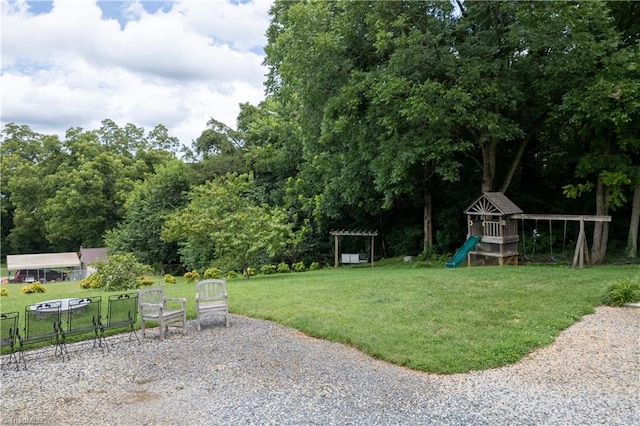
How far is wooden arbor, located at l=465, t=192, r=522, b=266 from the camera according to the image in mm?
13570

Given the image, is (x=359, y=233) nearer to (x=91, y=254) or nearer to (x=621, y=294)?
(x=621, y=294)

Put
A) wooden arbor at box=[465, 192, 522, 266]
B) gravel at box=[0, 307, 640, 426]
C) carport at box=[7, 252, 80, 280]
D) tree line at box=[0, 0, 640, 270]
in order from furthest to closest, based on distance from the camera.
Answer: carport at box=[7, 252, 80, 280]
wooden arbor at box=[465, 192, 522, 266]
tree line at box=[0, 0, 640, 270]
gravel at box=[0, 307, 640, 426]

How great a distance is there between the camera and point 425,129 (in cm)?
1323

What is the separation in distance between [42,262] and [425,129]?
3202 centimetres

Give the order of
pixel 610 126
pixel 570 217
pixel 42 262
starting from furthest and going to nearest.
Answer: pixel 42 262 < pixel 610 126 < pixel 570 217

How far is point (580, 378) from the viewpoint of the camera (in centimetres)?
488

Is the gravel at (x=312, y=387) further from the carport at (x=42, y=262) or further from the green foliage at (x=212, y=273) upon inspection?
the carport at (x=42, y=262)

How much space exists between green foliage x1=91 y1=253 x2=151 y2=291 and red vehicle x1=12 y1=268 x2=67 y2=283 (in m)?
22.4

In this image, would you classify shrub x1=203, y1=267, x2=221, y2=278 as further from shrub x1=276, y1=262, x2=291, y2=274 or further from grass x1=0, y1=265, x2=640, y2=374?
grass x1=0, y1=265, x2=640, y2=374

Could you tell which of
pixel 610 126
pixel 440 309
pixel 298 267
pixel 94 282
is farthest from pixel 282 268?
pixel 610 126

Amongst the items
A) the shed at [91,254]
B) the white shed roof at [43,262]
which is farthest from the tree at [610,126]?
the white shed roof at [43,262]

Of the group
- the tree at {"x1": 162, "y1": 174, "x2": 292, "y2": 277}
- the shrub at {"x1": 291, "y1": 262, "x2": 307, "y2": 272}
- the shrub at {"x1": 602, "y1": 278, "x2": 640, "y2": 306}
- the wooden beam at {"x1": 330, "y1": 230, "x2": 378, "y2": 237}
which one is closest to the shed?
the tree at {"x1": 162, "y1": 174, "x2": 292, "y2": 277}

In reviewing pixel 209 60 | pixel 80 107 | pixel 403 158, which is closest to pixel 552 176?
pixel 403 158

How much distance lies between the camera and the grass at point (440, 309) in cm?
587
